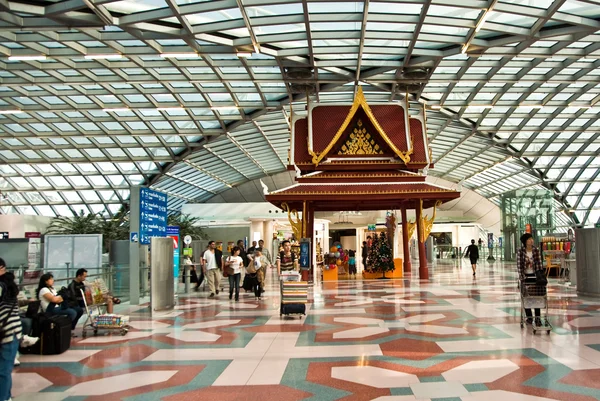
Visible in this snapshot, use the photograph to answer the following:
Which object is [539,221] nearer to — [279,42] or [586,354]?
[279,42]

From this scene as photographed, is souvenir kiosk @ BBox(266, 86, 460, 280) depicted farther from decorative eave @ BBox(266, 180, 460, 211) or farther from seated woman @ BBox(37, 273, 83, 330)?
seated woman @ BBox(37, 273, 83, 330)

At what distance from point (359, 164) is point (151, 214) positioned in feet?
40.3

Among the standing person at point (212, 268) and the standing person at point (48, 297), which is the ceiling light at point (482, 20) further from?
the standing person at point (48, 297)

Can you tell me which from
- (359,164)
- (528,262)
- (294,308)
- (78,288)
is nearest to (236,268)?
(294,308)

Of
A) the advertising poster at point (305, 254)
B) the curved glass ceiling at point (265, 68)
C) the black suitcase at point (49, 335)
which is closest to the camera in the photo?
the black suitcase at point (49, 335)

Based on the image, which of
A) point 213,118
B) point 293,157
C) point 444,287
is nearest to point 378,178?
point 293,157

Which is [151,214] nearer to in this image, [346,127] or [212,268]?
[212,268]

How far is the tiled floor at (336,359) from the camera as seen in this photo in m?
6.54

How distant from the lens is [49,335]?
9.28 metres

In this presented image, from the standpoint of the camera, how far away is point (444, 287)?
20203mm

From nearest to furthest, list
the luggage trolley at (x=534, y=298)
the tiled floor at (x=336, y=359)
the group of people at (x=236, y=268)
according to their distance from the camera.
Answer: the tiled floor at (x=336, y=359) → the luggage trolley at (x=534, y=298) → the group of people at (x=236, y=268)

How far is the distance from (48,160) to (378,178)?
34.2 meters

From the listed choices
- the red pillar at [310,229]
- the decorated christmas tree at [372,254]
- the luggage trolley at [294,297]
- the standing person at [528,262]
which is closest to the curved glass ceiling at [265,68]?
the red pillar at [310,229]

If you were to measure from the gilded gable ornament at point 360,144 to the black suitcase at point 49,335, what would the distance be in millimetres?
19069
